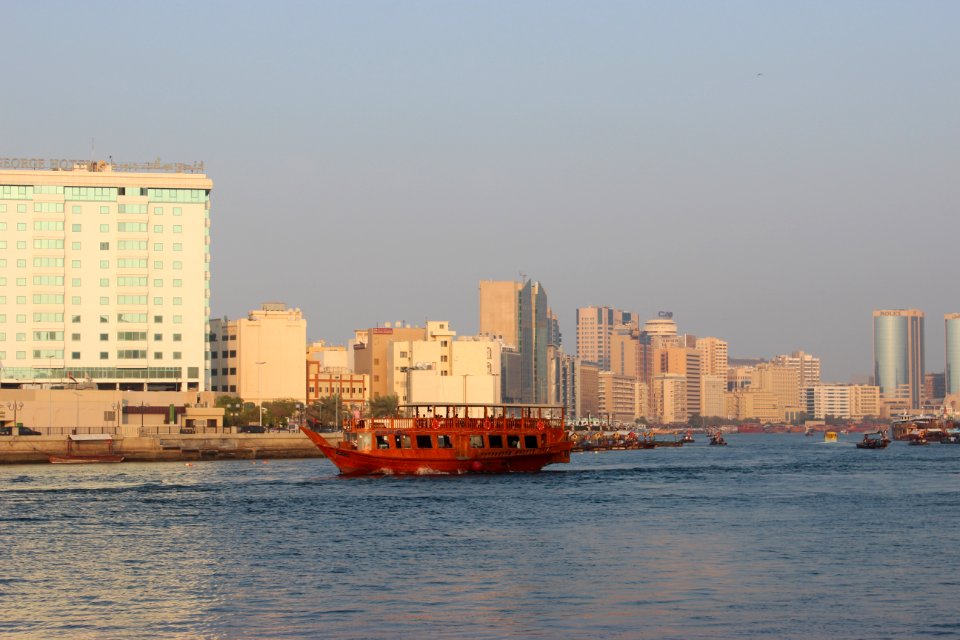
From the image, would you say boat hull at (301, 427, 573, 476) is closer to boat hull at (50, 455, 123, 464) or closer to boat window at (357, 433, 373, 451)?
boat window at (357, 433, 373, 451)

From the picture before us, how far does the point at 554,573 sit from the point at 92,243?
403 ft

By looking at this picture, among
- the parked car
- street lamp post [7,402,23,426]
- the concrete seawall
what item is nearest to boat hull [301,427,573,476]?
the concrete seawall

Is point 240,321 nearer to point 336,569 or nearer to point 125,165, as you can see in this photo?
point 125,165

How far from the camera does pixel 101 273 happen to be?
518ft

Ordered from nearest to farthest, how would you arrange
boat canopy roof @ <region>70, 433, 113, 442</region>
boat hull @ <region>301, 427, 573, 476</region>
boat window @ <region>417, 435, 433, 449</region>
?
1. boat hull @ <region>301, 427, 573, 476</region>
2. boat window @ <region>417, 435, 433, 449</region>
3. boat canopy roof @ <region>70, 433, 113, 442</region>

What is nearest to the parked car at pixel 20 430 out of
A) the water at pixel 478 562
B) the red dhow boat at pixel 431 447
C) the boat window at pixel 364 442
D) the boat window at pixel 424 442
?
the red dhow boat at pixel 431 447

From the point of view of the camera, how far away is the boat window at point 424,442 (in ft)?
327

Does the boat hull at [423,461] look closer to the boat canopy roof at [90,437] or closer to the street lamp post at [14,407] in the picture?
the boat canopy roof at [90,437]

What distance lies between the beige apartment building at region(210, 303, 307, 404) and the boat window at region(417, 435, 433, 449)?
89.3 m

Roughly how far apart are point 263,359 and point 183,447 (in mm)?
51152

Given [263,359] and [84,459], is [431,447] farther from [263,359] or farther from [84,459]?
[263,359]

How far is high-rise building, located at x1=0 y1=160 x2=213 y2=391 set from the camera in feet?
515

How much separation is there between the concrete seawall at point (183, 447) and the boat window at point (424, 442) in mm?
42969

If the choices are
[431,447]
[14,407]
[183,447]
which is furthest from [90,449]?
[431,447]
